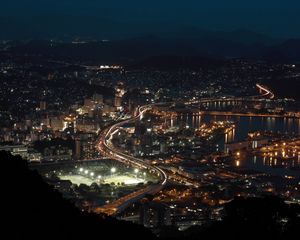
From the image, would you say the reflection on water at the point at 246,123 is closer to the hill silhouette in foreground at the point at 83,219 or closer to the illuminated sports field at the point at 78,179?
the illuminated sports field at the point at 78,179

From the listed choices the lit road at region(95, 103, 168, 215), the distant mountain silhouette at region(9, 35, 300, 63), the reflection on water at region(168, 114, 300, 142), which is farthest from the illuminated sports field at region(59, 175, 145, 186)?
the distant mountain silhouette at region(9, 35, 300, 63)

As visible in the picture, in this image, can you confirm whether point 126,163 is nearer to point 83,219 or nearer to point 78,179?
point 78,179

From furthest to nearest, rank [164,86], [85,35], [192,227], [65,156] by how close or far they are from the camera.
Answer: [85,35], [164,86], [65,156], [192,227]

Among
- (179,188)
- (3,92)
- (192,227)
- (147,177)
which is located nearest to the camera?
(192,227)

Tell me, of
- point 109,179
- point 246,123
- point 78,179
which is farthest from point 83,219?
point 246,123

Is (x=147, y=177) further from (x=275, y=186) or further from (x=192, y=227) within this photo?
(x=192, y=227)

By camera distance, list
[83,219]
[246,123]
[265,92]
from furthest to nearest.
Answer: [265,92]
[246,123]
[83,219]

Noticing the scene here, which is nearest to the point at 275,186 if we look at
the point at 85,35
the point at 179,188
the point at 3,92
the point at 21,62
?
the point at 179,188

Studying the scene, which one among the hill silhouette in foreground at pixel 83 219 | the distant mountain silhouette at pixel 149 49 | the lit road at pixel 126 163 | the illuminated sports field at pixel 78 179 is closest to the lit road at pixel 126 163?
the lit road at pixel 126 163
